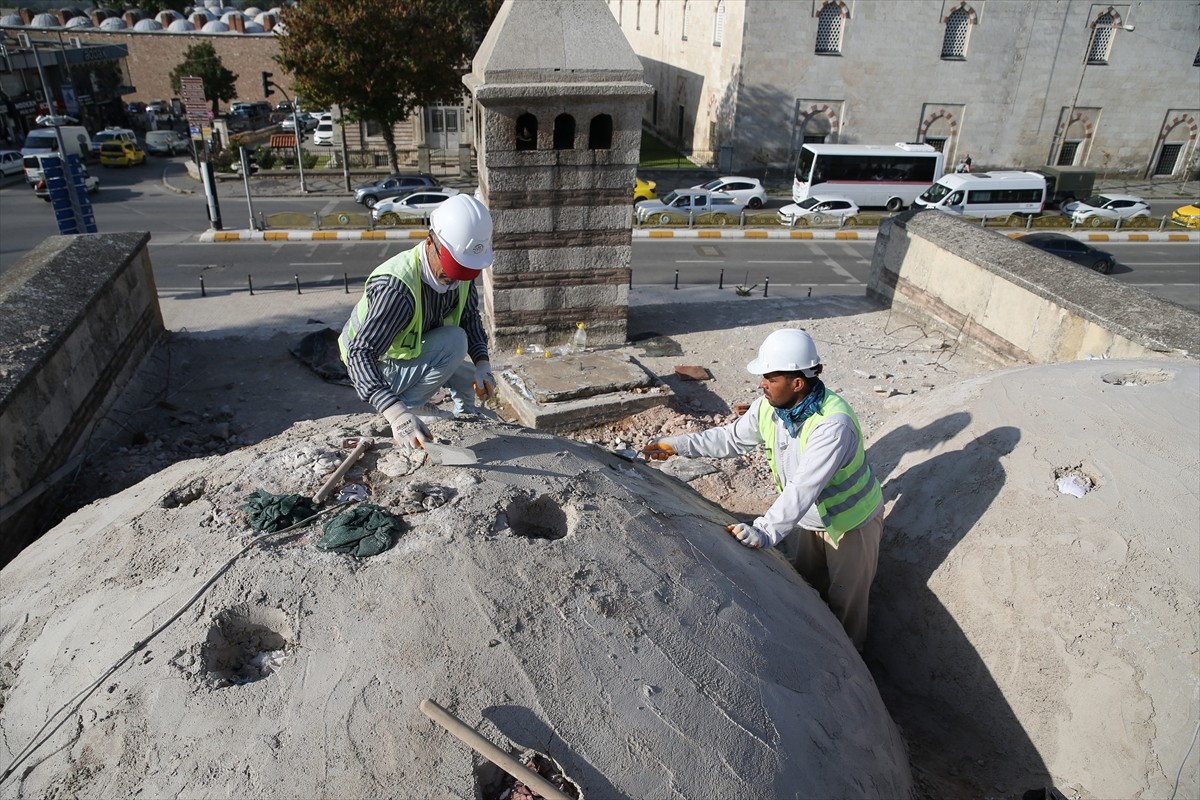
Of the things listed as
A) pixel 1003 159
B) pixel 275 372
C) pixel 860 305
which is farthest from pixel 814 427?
pixel 1003 159

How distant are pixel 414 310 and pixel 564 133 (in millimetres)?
7078

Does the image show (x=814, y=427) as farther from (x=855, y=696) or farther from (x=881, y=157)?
(x=881, y=157)

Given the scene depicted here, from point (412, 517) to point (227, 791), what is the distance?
1320mm

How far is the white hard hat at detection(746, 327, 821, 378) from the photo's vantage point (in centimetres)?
467

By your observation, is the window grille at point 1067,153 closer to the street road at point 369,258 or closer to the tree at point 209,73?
the street road at point 369,258

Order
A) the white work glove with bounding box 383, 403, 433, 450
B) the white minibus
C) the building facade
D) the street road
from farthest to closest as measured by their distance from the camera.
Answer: the building facade
the white minibus
the street road
the white work glove with bounding box 383, 403, 433, 450

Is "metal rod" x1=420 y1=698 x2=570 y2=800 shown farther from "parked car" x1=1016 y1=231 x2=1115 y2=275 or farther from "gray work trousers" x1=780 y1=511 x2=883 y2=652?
"parked car" x1=1016 y1=231 x2=1115 y2=275

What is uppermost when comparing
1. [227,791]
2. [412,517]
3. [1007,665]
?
[412,517]

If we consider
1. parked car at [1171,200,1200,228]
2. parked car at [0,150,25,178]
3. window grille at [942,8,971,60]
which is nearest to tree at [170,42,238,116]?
parked car at [0,150,25,178]

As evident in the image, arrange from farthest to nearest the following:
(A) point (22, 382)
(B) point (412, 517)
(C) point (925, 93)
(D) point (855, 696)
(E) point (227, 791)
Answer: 1. (C) point (925, 93)
2. (A) point (22, 382)
3. (D) point (855, 696)
4. (B) point (412, 517)
5. (E) point (227, 791)

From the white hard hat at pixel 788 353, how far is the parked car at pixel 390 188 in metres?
24.3

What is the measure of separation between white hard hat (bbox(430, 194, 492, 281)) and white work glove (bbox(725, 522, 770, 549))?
2.10 meters

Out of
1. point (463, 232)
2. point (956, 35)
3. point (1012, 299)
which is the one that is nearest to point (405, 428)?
point (463, 232)

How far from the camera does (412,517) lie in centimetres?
380
